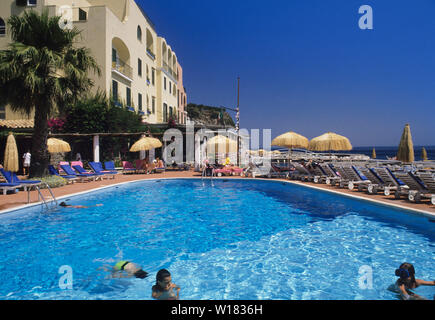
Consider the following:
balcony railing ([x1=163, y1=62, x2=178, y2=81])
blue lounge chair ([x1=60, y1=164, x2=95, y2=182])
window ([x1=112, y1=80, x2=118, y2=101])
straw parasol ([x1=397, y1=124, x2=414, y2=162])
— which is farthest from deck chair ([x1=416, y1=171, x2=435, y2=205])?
balcony railing ([x1=163, y1=62, x2=178, y2=81])

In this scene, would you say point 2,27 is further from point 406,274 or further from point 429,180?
point 429,180

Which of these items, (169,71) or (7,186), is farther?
(169,71)

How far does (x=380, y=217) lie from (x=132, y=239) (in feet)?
22.8

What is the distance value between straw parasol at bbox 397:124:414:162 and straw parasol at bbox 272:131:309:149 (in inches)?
213

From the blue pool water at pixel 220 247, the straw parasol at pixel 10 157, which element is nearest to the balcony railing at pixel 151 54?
the straw parasol at pixel 10 157

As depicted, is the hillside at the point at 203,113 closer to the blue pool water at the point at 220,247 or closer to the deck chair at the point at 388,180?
the deck chair at the point at 388,180

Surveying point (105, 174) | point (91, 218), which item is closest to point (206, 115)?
point (105, 174)

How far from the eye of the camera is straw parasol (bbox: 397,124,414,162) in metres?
12.2

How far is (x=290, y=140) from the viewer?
1675cm

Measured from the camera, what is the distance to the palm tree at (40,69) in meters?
11.1

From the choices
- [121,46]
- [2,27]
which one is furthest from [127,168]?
[2,27]

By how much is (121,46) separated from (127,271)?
2225 centimetres

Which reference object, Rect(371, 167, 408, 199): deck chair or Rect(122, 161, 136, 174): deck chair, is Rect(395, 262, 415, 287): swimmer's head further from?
Rect(122, 161, 136, 174): deck chair

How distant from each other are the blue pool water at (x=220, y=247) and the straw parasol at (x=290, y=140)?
6.87 m
